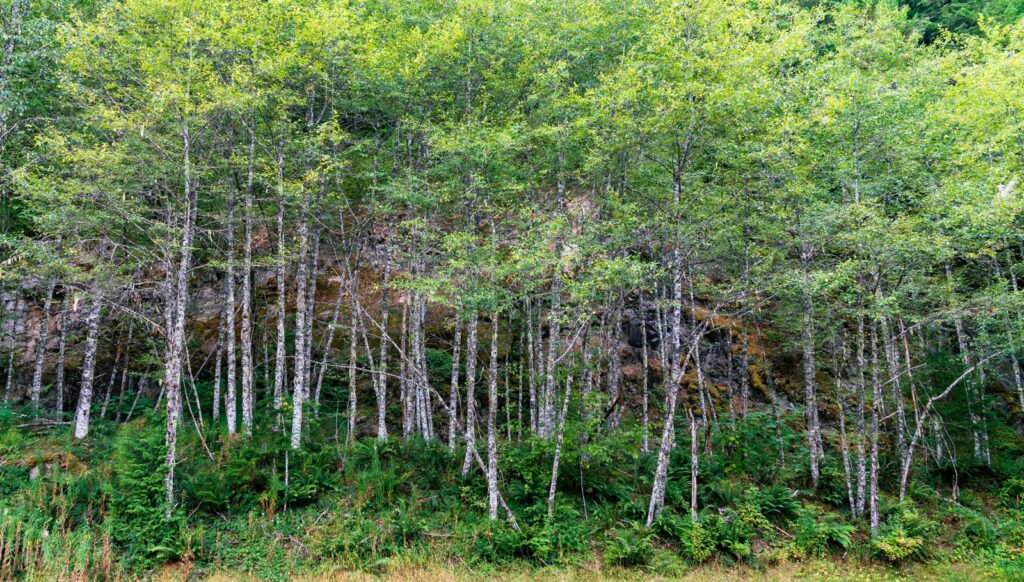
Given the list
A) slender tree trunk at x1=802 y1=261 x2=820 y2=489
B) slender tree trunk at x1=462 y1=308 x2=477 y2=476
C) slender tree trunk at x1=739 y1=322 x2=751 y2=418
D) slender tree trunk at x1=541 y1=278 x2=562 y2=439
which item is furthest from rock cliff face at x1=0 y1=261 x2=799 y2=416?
slender tree trunk at x1=462 y1=308 x2=477 y2=476

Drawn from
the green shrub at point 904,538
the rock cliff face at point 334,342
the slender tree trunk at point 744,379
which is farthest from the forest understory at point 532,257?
the rock cliff face at point 334,342

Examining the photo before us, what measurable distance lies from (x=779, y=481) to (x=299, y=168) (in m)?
13.6

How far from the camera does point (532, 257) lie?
28.8 feet

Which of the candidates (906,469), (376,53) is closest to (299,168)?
(376,53)

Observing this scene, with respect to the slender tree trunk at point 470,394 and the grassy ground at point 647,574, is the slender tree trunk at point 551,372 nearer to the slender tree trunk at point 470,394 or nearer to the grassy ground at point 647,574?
the slender tree trunk at point 470,394

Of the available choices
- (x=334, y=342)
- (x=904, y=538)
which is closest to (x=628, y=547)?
(x=904, y=538)

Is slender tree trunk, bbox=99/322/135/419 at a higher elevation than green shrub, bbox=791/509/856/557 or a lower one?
higher

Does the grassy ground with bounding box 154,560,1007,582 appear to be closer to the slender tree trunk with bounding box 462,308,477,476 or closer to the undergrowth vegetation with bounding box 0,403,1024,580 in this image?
the undergrowth vegetation with bounding box 0,403,1024,580

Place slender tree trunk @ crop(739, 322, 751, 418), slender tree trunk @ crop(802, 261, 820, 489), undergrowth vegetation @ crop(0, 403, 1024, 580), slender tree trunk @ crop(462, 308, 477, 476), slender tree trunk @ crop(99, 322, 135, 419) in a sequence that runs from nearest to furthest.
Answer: undergrowth vegetation @ crop(0, 403, 1024, 580) < slender tree trunk @ crop(462, 308, 477, 476) < slender tree trunk @ crop(802, 261, 820, 489) < slender tree trunk @ crop(99, 322, 135, 419) < slender tree trunk @ crop(739, 322, 751, 418)

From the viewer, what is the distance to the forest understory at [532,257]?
28.8 ft

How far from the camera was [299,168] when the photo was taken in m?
11.8

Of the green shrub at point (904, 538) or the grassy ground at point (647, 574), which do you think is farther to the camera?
the green shrub at point (904, 538)

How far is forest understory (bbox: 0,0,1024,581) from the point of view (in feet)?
28.8

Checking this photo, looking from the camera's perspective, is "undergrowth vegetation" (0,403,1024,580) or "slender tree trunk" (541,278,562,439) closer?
"undergrowth vegetation" (0,403,1024,580)
